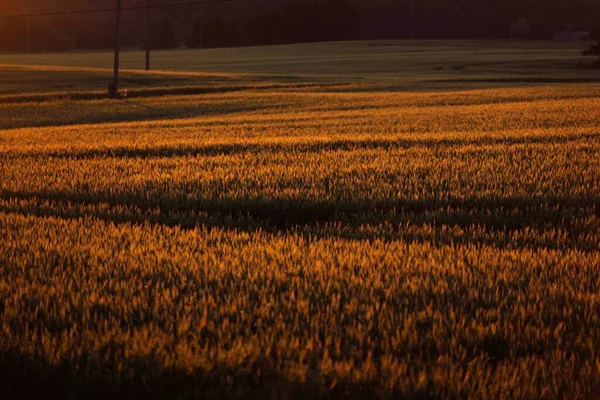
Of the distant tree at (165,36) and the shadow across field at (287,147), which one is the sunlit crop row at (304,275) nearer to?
the shadow across field at (287,147)

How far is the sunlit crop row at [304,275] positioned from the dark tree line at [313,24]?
Result: 123m

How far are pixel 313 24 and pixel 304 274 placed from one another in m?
129

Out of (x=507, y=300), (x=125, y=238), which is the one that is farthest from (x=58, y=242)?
(x=507, y=300)

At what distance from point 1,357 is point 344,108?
27.5 m

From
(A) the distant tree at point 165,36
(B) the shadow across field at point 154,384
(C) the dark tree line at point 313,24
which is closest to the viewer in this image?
(B) the shadow across field at point 154,384

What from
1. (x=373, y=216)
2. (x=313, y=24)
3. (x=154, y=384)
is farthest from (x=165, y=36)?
(x=154, y=384)

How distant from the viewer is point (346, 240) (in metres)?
6.96

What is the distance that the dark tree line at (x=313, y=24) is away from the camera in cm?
13225

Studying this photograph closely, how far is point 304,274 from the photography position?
215 inches

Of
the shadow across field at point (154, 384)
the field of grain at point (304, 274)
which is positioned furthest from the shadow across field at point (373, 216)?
the shadow across field at point (154, 384)

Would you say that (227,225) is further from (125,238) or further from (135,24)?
(135,24)

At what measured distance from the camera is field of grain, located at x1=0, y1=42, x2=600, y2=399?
145 inches

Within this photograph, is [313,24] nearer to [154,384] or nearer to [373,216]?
[373,216]

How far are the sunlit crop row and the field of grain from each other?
0.06 ft
